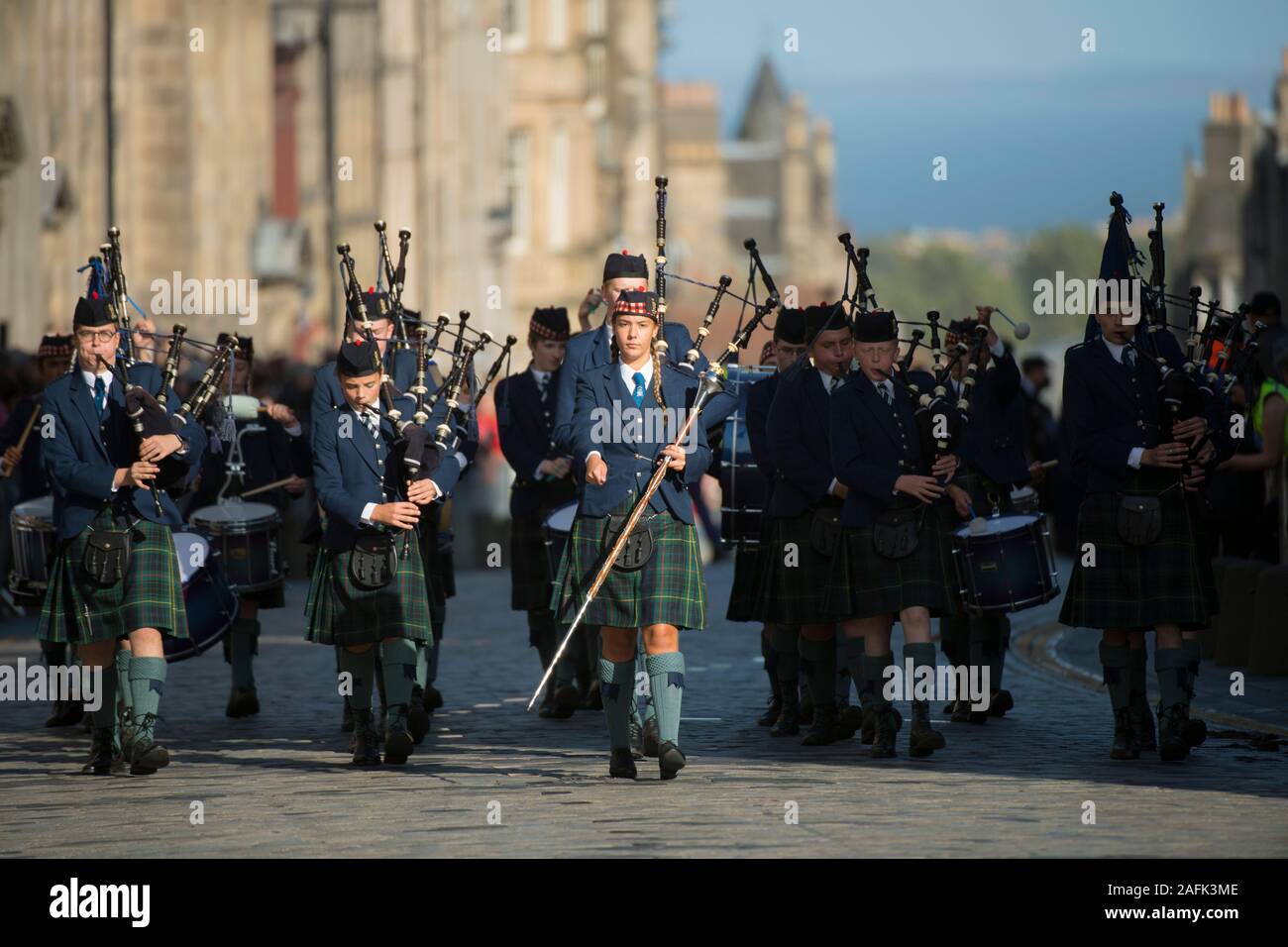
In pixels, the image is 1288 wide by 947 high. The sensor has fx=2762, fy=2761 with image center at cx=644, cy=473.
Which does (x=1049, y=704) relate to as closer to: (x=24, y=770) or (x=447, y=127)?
(x=24, y=770)

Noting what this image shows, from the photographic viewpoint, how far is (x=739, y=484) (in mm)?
12734

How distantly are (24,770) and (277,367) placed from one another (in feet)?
38.7

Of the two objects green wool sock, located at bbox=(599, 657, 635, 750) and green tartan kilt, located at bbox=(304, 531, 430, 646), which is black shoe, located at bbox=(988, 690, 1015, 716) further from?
green tartan kilt, located at bbox=(304, 531, 430, 646)

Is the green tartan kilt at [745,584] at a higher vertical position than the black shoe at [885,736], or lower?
higher

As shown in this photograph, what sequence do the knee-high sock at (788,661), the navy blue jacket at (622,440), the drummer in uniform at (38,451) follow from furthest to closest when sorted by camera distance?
the drummer in uniform at (38,451), the knee-high sock at (788,661), the navy blue jacket at (622,440)

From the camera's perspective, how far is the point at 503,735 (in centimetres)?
1227

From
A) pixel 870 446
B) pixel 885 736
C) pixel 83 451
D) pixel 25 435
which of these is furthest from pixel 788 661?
pixel 25 435

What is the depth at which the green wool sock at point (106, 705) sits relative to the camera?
11.1 meters

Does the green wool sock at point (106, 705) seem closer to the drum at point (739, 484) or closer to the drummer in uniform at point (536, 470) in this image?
the drummer in uniform at point (536, 470)

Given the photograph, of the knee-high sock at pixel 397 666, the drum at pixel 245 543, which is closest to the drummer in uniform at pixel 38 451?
the drum at pixel 245 543

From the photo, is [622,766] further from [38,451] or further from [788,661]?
[38,451]

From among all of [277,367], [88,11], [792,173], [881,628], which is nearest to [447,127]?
[88,11]

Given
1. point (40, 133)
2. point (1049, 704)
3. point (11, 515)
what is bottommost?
point (1049, 704)

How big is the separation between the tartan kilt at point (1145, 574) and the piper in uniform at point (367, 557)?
103 inches
